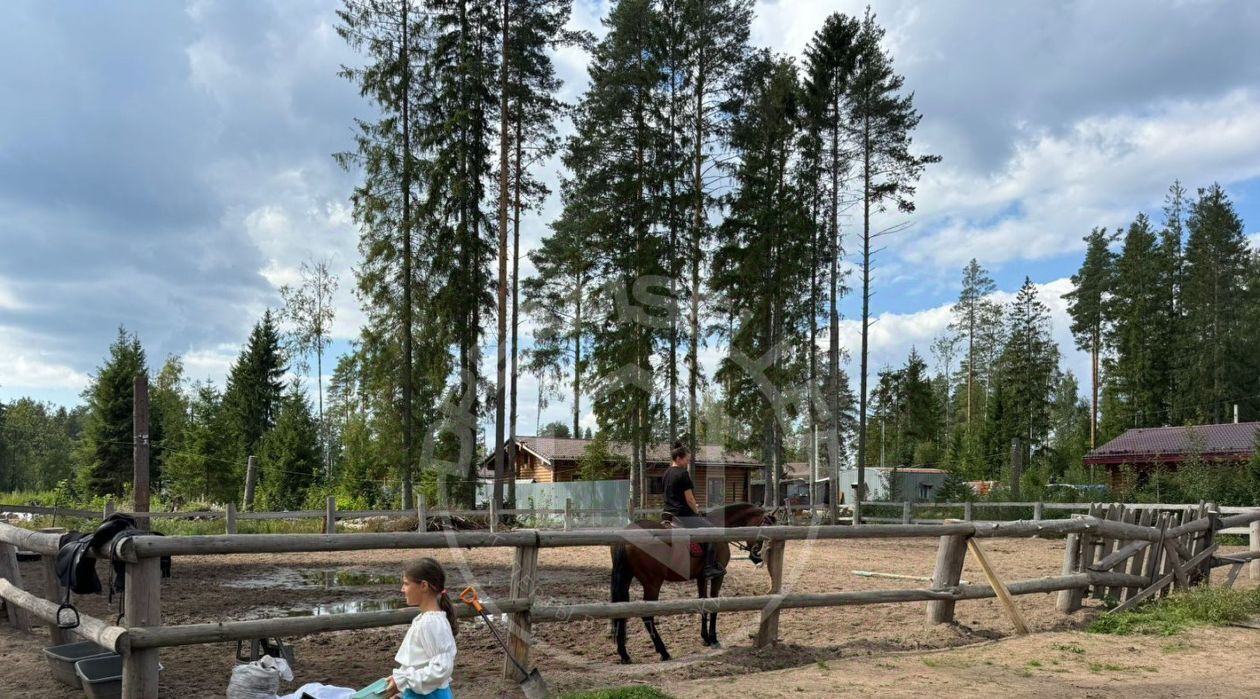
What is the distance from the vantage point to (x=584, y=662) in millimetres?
6426

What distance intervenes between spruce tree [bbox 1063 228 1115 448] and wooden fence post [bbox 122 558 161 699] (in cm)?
5076

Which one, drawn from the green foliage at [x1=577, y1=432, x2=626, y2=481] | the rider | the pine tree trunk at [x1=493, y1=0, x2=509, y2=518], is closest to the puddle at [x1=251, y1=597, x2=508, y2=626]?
the rider

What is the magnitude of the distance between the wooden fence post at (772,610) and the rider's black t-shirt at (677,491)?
0.86 m

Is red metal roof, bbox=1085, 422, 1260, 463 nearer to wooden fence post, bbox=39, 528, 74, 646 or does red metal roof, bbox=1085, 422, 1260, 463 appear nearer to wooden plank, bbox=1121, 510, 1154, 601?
wooden plank, bbox=1121, 510, 1154, 601

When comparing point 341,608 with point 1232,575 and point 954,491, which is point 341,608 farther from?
point 954,491

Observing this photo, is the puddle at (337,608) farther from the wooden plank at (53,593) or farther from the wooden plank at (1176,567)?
the wooden plank at (1176,567)

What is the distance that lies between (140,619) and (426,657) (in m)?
2.05

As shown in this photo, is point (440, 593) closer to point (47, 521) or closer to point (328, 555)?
point (328, 555)

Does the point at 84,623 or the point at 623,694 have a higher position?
the point at 84,623

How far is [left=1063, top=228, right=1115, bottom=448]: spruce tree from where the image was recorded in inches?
1849

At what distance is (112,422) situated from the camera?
112ft

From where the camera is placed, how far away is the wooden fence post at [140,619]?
14.9 ft

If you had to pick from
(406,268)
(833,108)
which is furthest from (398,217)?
(833,108)

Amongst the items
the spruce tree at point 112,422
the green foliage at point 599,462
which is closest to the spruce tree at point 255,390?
the spruce tree at point 112,422
